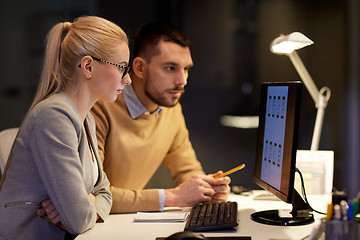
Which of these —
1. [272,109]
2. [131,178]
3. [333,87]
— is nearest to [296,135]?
[272,109]

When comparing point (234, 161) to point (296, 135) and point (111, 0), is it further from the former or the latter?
point (296, 135)

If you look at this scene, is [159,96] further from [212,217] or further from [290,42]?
[212,217]

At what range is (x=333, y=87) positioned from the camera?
147 inches

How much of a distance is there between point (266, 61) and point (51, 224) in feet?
8.50

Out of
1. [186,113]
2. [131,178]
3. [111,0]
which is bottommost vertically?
[131,178]

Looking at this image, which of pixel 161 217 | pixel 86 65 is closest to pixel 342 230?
pixel 161 217

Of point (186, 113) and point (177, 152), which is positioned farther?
point (186, 113)

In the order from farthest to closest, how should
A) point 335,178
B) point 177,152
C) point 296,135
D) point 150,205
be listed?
1. point 335,178
2. point 177,152
3. point 150,205
4. point 296,135

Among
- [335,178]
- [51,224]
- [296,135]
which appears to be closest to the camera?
[296,135]

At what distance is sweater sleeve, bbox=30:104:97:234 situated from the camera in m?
1.32

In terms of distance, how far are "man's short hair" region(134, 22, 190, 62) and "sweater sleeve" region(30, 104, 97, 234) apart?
81 centimetres

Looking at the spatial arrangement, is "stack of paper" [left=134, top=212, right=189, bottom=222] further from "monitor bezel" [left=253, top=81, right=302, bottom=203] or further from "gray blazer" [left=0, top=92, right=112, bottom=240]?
"monitor bezel" [left=253, top=81, right=302, bottom=203]

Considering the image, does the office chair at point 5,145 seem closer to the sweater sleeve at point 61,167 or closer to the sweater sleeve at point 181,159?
the sweater sleeve at point 61,167

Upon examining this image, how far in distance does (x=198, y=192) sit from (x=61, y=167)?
565 mm
